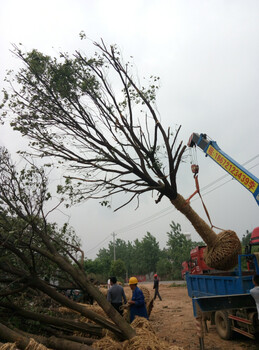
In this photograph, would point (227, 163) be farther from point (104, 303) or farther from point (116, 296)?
point (104, 303)

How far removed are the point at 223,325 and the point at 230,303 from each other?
2.49m

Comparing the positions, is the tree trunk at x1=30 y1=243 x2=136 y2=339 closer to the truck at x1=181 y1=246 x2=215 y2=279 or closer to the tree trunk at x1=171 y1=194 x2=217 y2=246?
the tree trunk at x1=171 y1=194 x2=217 y2=246

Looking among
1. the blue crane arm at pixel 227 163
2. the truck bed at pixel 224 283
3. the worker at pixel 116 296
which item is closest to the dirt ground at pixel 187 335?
the truck bed at pixel 224 283

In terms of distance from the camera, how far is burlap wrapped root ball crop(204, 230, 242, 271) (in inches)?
233

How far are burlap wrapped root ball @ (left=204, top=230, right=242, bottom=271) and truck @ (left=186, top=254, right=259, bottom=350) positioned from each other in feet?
0.76

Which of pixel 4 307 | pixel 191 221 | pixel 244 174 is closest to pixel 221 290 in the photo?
pixel 191 221

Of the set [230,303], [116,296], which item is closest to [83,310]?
[116,296]

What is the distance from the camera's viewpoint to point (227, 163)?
6699 mm

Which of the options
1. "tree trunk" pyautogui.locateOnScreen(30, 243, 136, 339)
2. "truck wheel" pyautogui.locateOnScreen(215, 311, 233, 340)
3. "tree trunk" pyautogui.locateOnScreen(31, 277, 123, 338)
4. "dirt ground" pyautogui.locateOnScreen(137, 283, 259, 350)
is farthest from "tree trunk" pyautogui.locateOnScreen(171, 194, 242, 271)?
"tree trunk" pyautogui.locateOnScreen(31, 277, 123, 338)

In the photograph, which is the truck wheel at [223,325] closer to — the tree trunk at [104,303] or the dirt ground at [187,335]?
the dirt ground at [187,335]

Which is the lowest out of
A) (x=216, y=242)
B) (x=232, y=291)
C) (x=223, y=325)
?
(x=223, y=325)

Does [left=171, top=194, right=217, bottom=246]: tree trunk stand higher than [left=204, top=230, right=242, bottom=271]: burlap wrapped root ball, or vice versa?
[left=171, top=194, right=217, bottom=246]: tree trunk

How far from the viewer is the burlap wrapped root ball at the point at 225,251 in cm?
592

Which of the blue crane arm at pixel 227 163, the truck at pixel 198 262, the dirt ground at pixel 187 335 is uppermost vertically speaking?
the blue crane arm at pixel 227 163
